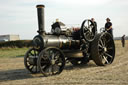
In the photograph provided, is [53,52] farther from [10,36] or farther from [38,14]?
[10,36]

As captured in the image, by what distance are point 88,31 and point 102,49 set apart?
108 cm

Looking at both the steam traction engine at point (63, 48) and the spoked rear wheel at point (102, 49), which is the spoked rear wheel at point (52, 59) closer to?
the steam traction engine at point (63, 48)

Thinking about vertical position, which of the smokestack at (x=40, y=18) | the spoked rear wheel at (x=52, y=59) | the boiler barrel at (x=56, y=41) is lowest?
the spoked rear wheel at (x=52, y=59)

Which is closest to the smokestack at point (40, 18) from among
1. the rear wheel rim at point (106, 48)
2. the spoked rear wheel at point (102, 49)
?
the spoked rear wheel at point (102, 49)

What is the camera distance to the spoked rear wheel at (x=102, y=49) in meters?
7.93

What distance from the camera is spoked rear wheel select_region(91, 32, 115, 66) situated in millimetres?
7928

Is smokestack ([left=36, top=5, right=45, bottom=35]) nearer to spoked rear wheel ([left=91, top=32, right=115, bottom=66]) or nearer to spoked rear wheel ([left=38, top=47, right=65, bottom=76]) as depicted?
spoked rear wheel ([left=38, top=47, right=65, bottom=76])

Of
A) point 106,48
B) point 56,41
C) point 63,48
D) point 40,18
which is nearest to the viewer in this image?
point 40,18

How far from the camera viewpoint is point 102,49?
840cm

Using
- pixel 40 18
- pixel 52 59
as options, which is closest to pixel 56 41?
pixel 52 59

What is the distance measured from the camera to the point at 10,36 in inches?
1928

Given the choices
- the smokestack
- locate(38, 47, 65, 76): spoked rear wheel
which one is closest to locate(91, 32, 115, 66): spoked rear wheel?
locate(38, 47, 65, 76): spoked rear wheel

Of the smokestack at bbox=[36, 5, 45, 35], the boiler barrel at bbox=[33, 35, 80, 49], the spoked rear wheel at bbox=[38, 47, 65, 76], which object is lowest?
the spoked rear wheel at bbox=[38, 47, 65, 76]

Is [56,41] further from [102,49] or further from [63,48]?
[102,49]
